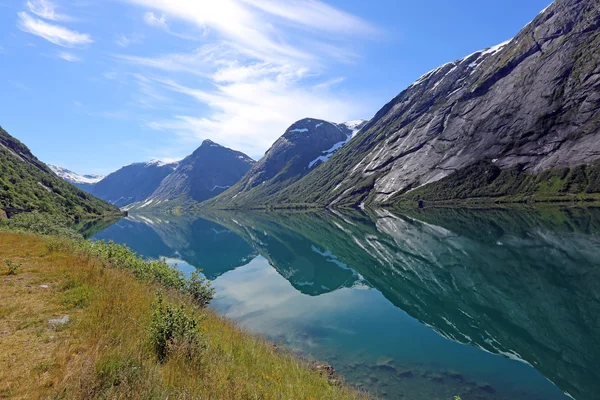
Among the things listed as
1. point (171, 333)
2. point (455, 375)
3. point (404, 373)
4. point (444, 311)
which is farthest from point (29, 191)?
point (455, 375)

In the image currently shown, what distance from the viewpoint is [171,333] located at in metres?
8.96

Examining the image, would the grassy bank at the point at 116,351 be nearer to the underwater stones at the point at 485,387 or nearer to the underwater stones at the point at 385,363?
the underwater stones at the point at 385,363

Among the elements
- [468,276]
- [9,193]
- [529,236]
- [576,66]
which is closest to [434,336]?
[468,276]

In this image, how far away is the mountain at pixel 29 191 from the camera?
327 feet

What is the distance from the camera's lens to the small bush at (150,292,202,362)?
843 centimetres

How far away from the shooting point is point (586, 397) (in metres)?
14.8

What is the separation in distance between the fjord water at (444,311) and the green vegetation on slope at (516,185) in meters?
102

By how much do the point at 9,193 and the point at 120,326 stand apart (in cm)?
12961

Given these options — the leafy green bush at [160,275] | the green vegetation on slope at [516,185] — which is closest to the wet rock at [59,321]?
the leafy green bush at [160,275]

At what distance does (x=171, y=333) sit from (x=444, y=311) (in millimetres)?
27326

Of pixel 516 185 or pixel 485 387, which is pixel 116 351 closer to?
pixel 485 387

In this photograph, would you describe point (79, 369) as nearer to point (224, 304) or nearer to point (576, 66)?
point (224, 304)

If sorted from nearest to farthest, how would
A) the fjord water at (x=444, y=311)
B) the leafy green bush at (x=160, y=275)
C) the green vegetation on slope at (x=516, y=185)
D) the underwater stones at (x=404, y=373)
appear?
1. the fjord water at (x=444, y=311)
2. the underwater stones at (x=404, y=373)
3. the leafy green bush at (x=160, y=275)
4. the green vegetation on slope at (x=516, y=185)

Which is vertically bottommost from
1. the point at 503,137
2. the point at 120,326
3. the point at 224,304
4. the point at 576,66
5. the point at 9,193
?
the point at 224,304
